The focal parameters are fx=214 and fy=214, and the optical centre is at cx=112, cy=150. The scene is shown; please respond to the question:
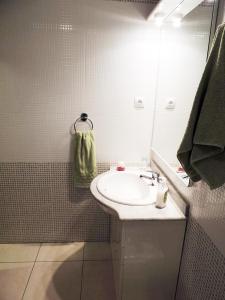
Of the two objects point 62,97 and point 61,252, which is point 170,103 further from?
point 61,252

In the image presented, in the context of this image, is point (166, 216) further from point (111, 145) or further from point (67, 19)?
point (67, 19)

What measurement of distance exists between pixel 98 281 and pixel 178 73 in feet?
5.66

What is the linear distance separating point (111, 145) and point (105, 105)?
35 centimetres

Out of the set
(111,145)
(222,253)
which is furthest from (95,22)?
(222,253)

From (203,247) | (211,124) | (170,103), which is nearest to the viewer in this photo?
(211,124)

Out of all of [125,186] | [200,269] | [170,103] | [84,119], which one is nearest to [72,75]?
[84,119]

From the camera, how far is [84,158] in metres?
1.83

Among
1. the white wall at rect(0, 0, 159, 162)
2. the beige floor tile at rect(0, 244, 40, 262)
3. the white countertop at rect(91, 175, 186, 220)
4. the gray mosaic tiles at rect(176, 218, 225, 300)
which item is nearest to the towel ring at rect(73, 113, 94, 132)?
the white wall at rect(0, 0, 159, 162)

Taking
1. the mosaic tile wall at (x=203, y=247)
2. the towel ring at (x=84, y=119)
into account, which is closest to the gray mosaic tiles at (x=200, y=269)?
the mosaic tile wall at (x=203, y=247)

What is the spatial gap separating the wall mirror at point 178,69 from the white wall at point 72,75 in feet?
0.32

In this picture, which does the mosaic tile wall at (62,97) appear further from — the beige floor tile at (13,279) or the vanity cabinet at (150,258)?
the vanity cabinet at (150,258)

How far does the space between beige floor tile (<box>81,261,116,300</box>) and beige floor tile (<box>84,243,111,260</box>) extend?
2.2 inches

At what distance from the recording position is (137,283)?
130cm

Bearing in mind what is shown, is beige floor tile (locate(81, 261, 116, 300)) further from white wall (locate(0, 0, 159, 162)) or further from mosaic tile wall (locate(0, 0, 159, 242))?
white wall (locate(0, 0, 159, 162))
